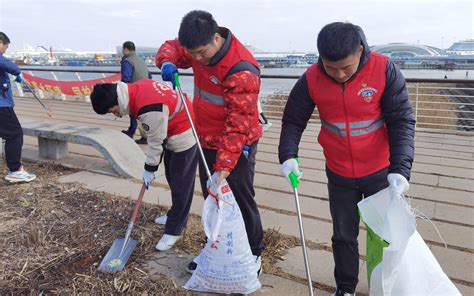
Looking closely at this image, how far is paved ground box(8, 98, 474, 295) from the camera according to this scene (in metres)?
2.57

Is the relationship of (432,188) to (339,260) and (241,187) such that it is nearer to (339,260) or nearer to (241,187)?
(339,260)

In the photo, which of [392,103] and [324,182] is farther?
[324,182]

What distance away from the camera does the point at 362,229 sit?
301 cm

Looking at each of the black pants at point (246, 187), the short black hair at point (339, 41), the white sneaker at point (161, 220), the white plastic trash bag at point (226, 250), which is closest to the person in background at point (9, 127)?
the white sneaker at point (161, 220)

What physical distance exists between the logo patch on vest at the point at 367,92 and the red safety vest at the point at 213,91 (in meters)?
0.57

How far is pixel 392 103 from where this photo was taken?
176 centimetres

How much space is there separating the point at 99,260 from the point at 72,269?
18 centimetres

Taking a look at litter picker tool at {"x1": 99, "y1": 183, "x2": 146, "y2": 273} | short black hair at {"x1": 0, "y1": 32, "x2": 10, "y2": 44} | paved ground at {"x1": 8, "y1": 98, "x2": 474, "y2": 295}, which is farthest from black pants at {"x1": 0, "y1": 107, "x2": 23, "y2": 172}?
litter picker tool at {"x1": 99, "y1": 183, "x2": 146, "y2": 273}

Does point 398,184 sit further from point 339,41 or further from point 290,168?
point 339,41

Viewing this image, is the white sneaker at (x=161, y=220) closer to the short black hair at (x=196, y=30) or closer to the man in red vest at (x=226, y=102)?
the man in red vest at (x=226, y=102)

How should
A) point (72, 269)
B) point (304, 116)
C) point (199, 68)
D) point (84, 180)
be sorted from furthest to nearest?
point (84, 180)
point (72, 269)
point (199, 68)
point (304, 116)

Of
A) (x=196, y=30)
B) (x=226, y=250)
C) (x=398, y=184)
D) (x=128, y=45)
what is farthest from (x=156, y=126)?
(x=128, y=45)

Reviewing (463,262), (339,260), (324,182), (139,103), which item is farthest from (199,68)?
(324,182)

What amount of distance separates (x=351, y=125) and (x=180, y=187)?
1.35m
